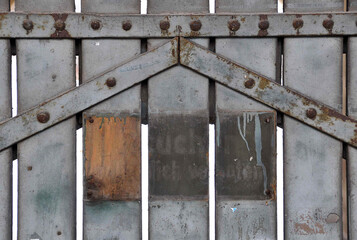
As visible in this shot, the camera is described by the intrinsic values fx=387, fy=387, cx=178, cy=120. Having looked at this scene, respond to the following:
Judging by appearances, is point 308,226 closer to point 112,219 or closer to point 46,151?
point 112,219

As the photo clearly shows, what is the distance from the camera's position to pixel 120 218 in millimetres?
1697

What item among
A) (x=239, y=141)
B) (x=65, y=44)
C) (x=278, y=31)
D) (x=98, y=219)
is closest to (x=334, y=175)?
(x=239, y=141)

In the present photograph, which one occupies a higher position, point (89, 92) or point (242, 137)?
point (89, 92)

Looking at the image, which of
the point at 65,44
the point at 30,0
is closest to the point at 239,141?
the point at 65,44

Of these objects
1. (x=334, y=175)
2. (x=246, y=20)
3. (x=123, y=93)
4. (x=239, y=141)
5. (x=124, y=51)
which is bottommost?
(x=334, y=175)

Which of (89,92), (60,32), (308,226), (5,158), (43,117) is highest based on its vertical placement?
(60,32)

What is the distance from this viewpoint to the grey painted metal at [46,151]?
1667 millimetres

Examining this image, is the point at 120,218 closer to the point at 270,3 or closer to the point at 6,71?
the point at 6,71

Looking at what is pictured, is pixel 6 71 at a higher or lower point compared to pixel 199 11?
lower

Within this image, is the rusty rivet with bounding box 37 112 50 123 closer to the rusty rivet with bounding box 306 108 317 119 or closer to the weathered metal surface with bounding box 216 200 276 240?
the weathered metal surface with bounding box 216 200 276 240

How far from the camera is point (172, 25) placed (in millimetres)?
1655

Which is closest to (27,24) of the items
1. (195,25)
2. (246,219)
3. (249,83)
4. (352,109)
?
(195,25)

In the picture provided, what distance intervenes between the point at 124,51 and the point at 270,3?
67cm

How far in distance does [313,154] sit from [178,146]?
0.60 meters
